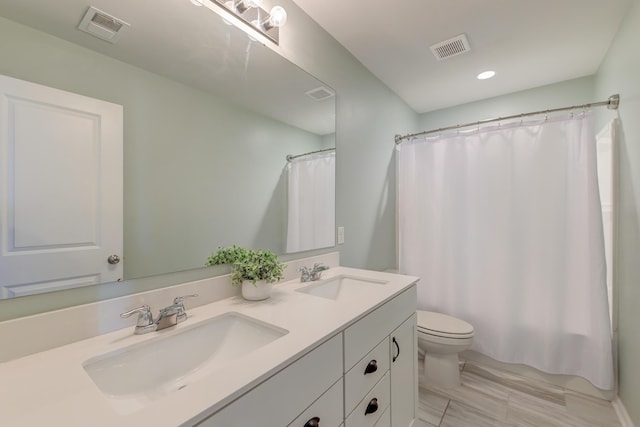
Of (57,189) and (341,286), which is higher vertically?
(57,189)

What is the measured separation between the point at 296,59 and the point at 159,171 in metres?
0.99

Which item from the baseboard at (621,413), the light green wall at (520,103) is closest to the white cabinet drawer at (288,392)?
the baseboard at (621,413)

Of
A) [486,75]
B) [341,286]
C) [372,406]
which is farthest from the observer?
[486,75]

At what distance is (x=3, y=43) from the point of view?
0.67 m

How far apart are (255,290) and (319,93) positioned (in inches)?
47.6

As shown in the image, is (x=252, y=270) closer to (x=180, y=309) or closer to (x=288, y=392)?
(x=180, y=309)

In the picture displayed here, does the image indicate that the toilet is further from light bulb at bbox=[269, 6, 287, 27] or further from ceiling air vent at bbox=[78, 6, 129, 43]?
ceiling air vent at bbox=[78, 6, 129, 43]

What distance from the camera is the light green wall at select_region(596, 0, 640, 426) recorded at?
4.60ft

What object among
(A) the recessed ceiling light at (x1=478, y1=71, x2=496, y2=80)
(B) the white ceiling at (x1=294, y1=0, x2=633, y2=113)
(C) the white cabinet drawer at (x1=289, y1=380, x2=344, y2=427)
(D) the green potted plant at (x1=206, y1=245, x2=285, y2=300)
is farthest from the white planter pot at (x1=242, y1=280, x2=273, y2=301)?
(A) the recessed ceiling light at (x1=478, y1=71, x2=496, y2=80)

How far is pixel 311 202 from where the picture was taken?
1610 millimetres

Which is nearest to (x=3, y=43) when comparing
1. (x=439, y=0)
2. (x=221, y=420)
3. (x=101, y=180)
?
(x=101, y=180)

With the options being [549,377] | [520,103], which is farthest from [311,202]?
[520,103]

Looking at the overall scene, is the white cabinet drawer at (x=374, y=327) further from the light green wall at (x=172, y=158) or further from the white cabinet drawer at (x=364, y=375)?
the light green wall at (x=172, y=158)

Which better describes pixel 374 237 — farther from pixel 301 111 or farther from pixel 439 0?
pixel 439 0
